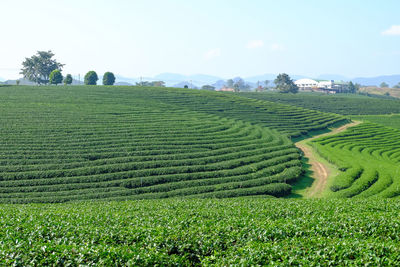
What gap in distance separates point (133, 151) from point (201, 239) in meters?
26.2

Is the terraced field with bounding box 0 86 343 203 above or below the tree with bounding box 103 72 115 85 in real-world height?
below

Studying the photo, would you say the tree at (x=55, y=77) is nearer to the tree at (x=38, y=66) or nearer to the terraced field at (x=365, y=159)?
the tree at (x=38, y=66)

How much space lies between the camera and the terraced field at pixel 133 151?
96.5ft

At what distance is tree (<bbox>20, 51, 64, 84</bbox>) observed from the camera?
4338 inches

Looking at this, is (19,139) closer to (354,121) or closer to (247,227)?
(247,227)

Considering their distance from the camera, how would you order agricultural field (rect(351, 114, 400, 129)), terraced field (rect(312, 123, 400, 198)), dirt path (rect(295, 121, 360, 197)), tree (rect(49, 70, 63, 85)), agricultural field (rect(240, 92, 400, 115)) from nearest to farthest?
terraced field (rect(312, 123, 400, 198)), dirt path (rect(295, 121, 360, 197)), agricultural field (rect(351, 114, 400, 129)), agricultural field (rect(240, 92, 400, 115)), tree (rect(49, 70, 63, 85))

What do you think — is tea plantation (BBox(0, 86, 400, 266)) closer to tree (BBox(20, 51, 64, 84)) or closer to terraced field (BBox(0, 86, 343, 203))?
terraced field (BBox(0, 86, 343, 203))

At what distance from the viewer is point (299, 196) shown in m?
31.4

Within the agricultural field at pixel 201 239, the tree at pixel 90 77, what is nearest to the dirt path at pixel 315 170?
the agricultural field at pixel 201 239

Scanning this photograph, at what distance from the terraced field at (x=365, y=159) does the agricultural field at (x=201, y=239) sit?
13404 mm

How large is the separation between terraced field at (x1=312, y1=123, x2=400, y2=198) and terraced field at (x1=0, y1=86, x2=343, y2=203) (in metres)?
5.13

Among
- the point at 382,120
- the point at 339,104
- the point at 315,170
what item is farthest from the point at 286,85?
the point at 315,170

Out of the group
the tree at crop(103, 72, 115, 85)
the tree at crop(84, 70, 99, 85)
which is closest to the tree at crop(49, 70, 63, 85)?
the tree at crop(84, 70, 99, 85)

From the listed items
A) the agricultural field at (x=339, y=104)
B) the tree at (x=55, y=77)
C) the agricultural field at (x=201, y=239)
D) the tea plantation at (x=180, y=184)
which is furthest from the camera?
the tree at (x=55, y=77)
